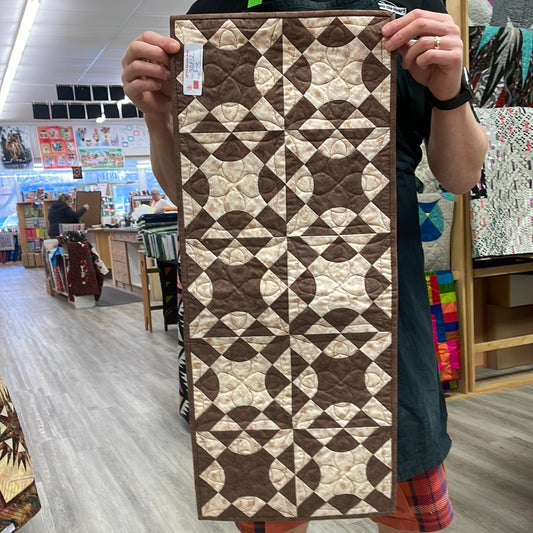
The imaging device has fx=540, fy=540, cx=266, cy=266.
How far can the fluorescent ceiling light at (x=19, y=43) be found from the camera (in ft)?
22.9

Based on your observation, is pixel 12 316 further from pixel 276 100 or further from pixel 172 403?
pixel 276 100

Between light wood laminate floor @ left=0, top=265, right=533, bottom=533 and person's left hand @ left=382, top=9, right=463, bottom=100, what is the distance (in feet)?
5.76

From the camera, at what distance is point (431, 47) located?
809mm

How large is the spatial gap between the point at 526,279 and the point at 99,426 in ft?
9.35

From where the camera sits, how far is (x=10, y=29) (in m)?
7.82

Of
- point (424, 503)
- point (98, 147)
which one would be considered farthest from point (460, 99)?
point (98, 147)

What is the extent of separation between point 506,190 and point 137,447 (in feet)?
7.93

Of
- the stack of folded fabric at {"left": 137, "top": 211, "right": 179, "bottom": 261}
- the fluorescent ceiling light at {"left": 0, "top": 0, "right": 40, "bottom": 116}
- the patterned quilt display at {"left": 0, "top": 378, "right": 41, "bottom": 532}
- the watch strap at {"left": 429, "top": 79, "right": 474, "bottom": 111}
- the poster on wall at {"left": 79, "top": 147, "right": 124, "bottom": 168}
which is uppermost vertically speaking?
the fluorescent ceiling light at {"left": 0, "top": 0, "right": 40, "bottom": 116}

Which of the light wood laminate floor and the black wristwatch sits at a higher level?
the black wristwatch

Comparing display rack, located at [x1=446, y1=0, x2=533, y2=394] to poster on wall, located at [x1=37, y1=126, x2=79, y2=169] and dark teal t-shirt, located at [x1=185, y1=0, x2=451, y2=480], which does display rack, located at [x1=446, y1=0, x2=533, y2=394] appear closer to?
dark teal t-shirt, located at [x1=185, y1=0, x2=451, y2=480]

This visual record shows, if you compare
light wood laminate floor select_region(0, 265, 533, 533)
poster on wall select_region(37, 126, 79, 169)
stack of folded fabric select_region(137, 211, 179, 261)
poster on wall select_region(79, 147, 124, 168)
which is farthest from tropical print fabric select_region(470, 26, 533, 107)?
poster on wall select_region(37, 126, 79, 169)

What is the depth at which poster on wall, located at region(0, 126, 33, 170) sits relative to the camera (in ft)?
49.0

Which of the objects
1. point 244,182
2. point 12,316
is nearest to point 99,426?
point 244,182

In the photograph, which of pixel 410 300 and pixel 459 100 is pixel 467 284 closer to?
pixel 410 300
